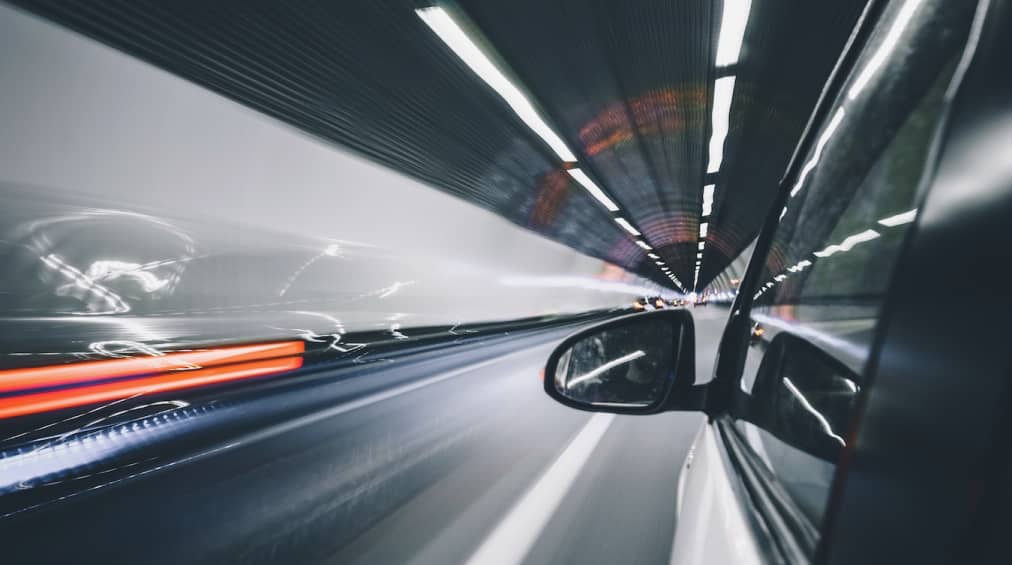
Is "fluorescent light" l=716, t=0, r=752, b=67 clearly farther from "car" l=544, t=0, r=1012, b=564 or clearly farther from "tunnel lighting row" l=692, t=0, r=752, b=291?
"car" l=544, t=0, r=1012, b=564

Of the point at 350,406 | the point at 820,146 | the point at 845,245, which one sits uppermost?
the point at 820,146

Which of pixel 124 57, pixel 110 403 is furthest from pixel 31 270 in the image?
pixel 110 403

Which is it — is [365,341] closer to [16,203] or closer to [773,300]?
[16,203]

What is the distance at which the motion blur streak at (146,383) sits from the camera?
4203 millimetres

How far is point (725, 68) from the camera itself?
9.62 metres

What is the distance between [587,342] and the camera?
1944 mm

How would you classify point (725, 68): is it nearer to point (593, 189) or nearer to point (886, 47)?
point (593, 189)

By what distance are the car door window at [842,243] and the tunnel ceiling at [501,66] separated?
697 centimetres

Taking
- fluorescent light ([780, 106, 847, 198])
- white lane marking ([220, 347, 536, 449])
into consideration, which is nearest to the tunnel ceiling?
white lane marking ([220, 347, 536, 449])

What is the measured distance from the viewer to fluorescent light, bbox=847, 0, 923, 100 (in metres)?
0.77

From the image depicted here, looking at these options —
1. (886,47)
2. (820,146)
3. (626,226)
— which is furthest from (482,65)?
(626,226)

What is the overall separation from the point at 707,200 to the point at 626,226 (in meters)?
4.69

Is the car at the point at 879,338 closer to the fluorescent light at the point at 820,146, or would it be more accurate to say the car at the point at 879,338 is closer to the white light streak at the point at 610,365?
the fluorescent light at the point at 820,146

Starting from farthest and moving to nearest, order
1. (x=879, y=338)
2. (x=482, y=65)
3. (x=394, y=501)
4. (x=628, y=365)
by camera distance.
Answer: (x=482, y=65) → (x=394, y=501) → (x=628, y=365) → (x=879, y=338)
